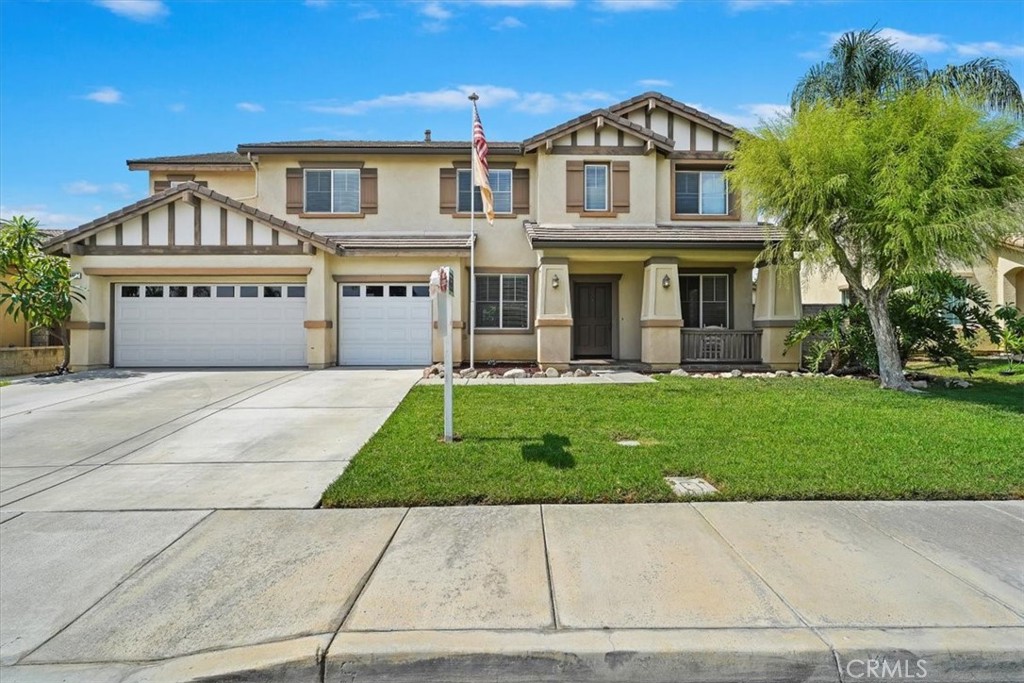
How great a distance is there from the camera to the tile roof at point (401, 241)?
15570mm

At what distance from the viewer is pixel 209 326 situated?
15.5 metres

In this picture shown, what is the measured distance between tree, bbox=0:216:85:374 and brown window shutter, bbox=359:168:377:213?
7890 mm

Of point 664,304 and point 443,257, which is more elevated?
point 443,257

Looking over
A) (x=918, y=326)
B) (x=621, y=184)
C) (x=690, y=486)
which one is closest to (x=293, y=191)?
(x=621, y=184)

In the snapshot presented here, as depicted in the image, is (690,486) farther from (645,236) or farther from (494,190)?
(494,190)

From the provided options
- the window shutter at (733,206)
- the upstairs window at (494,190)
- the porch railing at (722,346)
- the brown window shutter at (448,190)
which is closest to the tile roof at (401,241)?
the brown window shutter at (448,190)

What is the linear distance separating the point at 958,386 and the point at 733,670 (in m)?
12.9

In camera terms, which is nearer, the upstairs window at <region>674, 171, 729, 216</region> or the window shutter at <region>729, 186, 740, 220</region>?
the window shutter at <region>729, 186, 740, 220</region>

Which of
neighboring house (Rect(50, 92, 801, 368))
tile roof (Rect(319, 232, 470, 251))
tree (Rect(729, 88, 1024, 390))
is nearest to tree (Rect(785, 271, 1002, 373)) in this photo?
tree (Rect(729, 88, 1024, 390))

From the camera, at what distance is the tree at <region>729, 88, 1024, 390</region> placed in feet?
31.6

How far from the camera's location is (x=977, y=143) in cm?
960

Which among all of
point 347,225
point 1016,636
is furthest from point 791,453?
point 347,225

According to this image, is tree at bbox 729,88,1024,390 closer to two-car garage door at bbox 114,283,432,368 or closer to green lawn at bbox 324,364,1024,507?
green lawn at bbox 324,364,1024,507

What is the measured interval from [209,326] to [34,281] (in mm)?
4208
